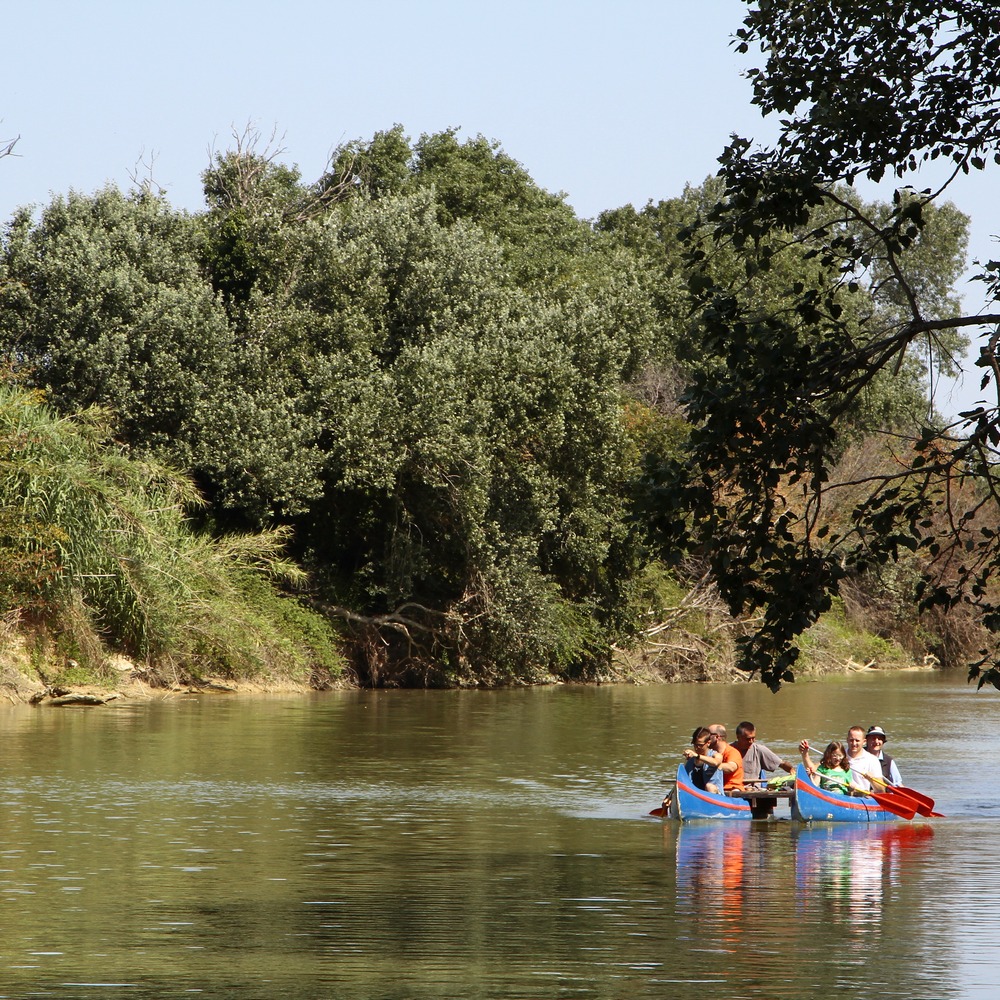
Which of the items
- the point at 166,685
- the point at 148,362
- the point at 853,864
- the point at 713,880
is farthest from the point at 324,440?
the point at 713,880

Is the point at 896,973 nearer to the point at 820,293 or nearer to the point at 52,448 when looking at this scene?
the point at 820,293

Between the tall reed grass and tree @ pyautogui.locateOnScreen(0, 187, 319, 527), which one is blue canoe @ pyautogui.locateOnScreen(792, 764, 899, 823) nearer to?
the tall reed grass

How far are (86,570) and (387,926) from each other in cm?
2031

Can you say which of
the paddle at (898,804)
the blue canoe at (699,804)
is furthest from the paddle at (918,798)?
the blue canoe at (699,804)

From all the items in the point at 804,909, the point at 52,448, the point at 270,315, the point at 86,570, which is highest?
the point at 270,315

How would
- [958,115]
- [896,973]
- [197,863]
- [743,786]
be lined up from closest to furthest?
[896,973]
[958,115]
[197,863]
[743,786]

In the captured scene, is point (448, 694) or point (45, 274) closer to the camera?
point (45, 274)

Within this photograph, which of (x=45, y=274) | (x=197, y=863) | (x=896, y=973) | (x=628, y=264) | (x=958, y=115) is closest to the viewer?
(x=896, y=973)

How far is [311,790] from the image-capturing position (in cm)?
1936

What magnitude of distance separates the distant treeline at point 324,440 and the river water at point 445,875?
635cm

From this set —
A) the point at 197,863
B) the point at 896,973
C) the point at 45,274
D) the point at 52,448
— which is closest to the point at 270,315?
the point at 45,274

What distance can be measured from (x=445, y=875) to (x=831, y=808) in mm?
6277

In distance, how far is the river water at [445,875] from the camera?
31.0 feet

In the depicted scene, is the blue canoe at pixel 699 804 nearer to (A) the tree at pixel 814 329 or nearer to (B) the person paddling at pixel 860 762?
(B) the person paddling at pixel 860 762
